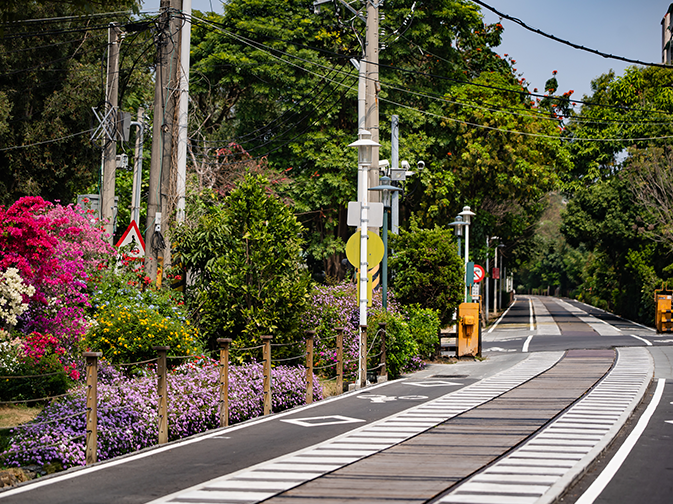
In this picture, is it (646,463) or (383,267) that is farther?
(383,267)

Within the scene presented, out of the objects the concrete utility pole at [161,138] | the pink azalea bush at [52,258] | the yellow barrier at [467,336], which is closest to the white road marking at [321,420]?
the pink azalea bush at [52,258]

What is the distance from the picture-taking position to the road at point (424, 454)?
760 centimetres

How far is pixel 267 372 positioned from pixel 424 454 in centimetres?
434

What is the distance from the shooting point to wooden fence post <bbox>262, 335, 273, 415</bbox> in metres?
13.3

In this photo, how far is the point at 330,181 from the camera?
32.2 m

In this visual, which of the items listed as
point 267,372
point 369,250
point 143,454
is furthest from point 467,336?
point 143,454

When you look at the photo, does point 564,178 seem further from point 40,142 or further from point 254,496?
point 254,496

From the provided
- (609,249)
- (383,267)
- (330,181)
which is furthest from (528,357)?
(609,249)

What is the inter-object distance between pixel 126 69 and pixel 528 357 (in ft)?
57.4

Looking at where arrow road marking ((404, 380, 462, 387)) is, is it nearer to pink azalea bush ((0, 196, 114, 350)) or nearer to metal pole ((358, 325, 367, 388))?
metal pole ((358, 325, 367, 388))

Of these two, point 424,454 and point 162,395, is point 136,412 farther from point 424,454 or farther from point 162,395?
point 424,454

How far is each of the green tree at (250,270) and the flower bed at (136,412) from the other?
1453 millimetres

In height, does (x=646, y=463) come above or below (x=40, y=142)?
below

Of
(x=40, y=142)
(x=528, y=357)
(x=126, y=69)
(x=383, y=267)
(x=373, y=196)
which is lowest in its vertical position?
(x=528, y=357)
